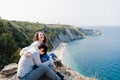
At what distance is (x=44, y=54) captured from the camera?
9586 millimetres

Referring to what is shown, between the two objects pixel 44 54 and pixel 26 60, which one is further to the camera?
pixel 44 54

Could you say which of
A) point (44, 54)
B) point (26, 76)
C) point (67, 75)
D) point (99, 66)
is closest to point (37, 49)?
point (44, 54)

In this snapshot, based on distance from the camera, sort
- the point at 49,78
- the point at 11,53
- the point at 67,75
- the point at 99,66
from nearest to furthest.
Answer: the point at 49,78 → the point at 67,75 → the point at 11,53 → the point at 99,66

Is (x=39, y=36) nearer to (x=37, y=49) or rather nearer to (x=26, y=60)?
(x=37, y=49)

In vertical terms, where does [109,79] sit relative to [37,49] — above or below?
below

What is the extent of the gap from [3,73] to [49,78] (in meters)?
5.23

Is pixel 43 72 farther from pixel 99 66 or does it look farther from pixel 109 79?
pixel 99 66

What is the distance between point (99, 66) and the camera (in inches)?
3002

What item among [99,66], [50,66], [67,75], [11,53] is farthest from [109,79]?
[50,66]

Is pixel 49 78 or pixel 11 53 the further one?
pixel 11 53

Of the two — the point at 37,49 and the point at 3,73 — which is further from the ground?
the point at 37,49

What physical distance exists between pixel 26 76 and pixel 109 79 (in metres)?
50.3

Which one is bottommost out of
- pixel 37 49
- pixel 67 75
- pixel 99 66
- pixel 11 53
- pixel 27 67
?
pixel 99 66

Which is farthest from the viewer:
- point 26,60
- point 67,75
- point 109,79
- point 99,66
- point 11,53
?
point 99,66
